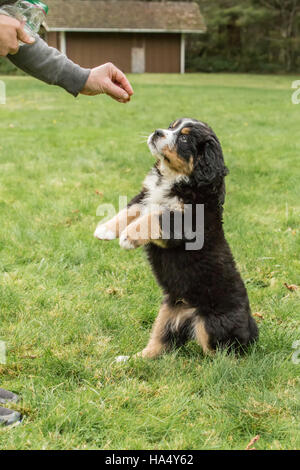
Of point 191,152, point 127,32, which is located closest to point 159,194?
point 191,152

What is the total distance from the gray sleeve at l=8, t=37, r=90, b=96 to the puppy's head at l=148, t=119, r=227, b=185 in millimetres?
522

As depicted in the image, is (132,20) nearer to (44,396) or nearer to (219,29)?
(219,29)

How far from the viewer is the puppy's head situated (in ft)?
9.51

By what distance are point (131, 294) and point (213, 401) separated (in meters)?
→ 1.31

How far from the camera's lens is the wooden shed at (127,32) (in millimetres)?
30984

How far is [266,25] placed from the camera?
3616cm

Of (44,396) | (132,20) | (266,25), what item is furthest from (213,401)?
(266,25)

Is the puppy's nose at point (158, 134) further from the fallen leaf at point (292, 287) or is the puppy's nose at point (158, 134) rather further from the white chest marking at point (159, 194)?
the fallen leaf at point (292, 287)

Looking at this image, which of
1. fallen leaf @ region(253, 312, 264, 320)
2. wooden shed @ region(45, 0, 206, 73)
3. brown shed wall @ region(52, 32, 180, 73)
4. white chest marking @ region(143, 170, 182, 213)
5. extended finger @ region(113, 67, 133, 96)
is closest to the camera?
extended finger @ region(113, 67, 133, 96)

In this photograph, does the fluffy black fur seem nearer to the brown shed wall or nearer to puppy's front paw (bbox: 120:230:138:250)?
puppy's front paw (bbox: 120:230:138:250)

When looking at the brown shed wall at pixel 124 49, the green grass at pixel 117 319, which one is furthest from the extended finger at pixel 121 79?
the brown shed wall at pixel 124 49

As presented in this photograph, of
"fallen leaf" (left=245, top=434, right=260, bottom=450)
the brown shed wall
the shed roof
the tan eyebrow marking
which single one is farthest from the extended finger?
the brown shed wall

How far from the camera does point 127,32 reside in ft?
105

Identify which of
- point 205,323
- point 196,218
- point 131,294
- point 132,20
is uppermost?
point 132,20
